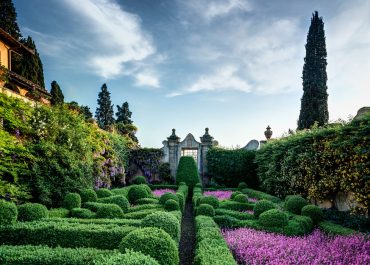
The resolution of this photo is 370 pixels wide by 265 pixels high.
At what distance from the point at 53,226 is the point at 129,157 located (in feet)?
48.8

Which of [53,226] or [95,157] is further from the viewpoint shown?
[95,157]

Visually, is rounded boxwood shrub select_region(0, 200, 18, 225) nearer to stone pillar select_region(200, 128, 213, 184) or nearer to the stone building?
the stone building

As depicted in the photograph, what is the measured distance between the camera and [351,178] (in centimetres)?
696

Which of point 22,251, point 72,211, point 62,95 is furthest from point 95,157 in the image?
point 62,95

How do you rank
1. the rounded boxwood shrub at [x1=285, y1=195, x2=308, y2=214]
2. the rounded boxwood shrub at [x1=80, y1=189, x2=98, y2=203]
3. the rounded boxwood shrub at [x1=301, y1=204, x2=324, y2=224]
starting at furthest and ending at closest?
the rounded boxwood shrub at [x1=80, y1=189, x2=98, y2=203] < the rounded boxwood shrub at [x1=285, y1=195, x2=308, y2=214] < the rounded boxwood shrub at [x1=301, y1=204, x2=324, y2=224]

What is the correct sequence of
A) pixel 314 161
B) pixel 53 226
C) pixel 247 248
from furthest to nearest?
pixel 314 161
pixel 53 226
pixel 247 248

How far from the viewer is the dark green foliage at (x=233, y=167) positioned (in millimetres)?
19047

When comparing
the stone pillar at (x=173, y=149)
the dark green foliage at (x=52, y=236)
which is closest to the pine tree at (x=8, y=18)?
the stone pillar at (x=173, y=149)

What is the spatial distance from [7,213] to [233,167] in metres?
15.4

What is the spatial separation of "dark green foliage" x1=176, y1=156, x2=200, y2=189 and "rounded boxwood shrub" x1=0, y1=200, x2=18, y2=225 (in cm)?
→ 1234

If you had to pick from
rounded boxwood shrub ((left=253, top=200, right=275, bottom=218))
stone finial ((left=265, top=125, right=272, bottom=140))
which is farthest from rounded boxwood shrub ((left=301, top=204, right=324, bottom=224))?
stone finial ((left=265, top=125, right=272, bottom=140))

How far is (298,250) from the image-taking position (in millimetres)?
4762

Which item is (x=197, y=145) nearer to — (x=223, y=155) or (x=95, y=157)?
(x=223, y=155)

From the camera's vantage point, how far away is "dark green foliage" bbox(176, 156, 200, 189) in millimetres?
17172
